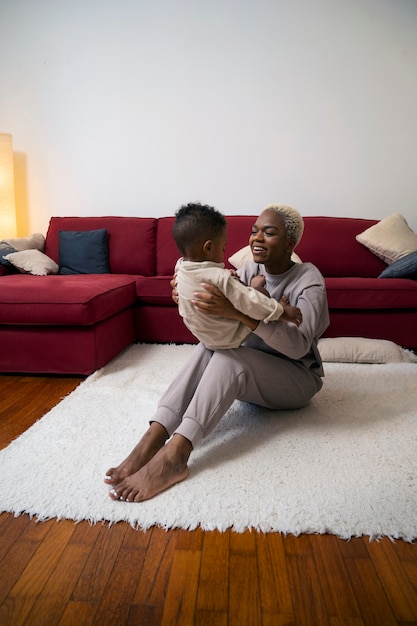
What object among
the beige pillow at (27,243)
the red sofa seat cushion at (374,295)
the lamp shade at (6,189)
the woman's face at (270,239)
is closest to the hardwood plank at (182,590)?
the woman's face at (270,239)

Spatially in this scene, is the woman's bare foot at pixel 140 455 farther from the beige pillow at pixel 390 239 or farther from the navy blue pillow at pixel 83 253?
the beige pillow at pixel 390 239

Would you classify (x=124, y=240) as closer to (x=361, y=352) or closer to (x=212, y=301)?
(x=361, y=352)

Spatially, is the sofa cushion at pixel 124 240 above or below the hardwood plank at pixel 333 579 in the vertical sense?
above

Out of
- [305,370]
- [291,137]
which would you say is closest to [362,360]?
[305,370]

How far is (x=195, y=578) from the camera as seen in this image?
3.23 feet

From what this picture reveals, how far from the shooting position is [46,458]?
1511mm

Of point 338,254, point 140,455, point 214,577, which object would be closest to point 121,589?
point 214,577

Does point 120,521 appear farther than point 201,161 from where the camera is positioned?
No

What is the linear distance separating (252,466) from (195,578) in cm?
50

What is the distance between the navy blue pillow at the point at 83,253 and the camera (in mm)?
3490

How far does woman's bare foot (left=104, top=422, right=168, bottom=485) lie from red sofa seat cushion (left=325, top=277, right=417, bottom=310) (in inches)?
68.1

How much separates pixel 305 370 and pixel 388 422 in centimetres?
43

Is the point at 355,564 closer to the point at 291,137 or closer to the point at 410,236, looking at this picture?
the point at 410,236

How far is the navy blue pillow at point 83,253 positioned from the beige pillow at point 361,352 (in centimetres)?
190
